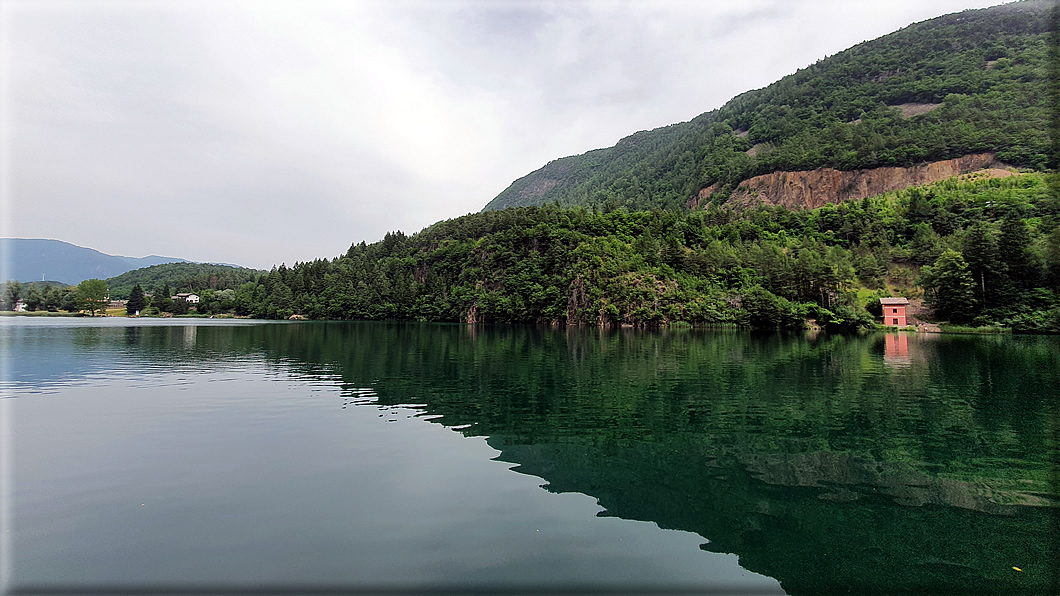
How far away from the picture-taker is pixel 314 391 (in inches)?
917

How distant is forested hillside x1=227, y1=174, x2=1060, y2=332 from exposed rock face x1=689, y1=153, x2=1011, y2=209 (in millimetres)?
12789

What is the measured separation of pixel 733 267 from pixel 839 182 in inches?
2960

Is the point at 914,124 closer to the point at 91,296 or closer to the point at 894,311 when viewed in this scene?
the point at 894,311

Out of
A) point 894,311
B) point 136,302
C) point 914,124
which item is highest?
point 914,124

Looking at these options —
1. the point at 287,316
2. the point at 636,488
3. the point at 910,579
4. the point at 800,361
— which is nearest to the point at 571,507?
the point at 636,488

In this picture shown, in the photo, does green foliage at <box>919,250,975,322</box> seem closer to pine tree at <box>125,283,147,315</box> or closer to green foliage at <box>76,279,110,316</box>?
pine tree at <box>125,283,147,315</box>

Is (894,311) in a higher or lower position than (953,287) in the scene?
lower

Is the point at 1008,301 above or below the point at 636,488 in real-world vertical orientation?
above

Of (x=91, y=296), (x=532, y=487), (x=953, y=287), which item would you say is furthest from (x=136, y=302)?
(x=953, y=287)

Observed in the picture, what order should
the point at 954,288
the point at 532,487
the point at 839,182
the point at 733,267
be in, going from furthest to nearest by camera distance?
1. the point at 839,182
2. the point at 733,267
3. the point at 954,288
4. the point at 532,487

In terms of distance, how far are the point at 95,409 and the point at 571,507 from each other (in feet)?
64.2

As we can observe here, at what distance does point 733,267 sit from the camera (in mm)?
106812

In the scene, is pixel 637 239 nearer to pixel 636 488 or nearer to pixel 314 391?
pixel 314 391

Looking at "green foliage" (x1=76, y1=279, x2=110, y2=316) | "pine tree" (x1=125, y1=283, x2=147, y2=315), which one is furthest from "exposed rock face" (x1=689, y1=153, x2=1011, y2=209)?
"green foliage" (x1=76, y1=279, x2=110, y2=316)
